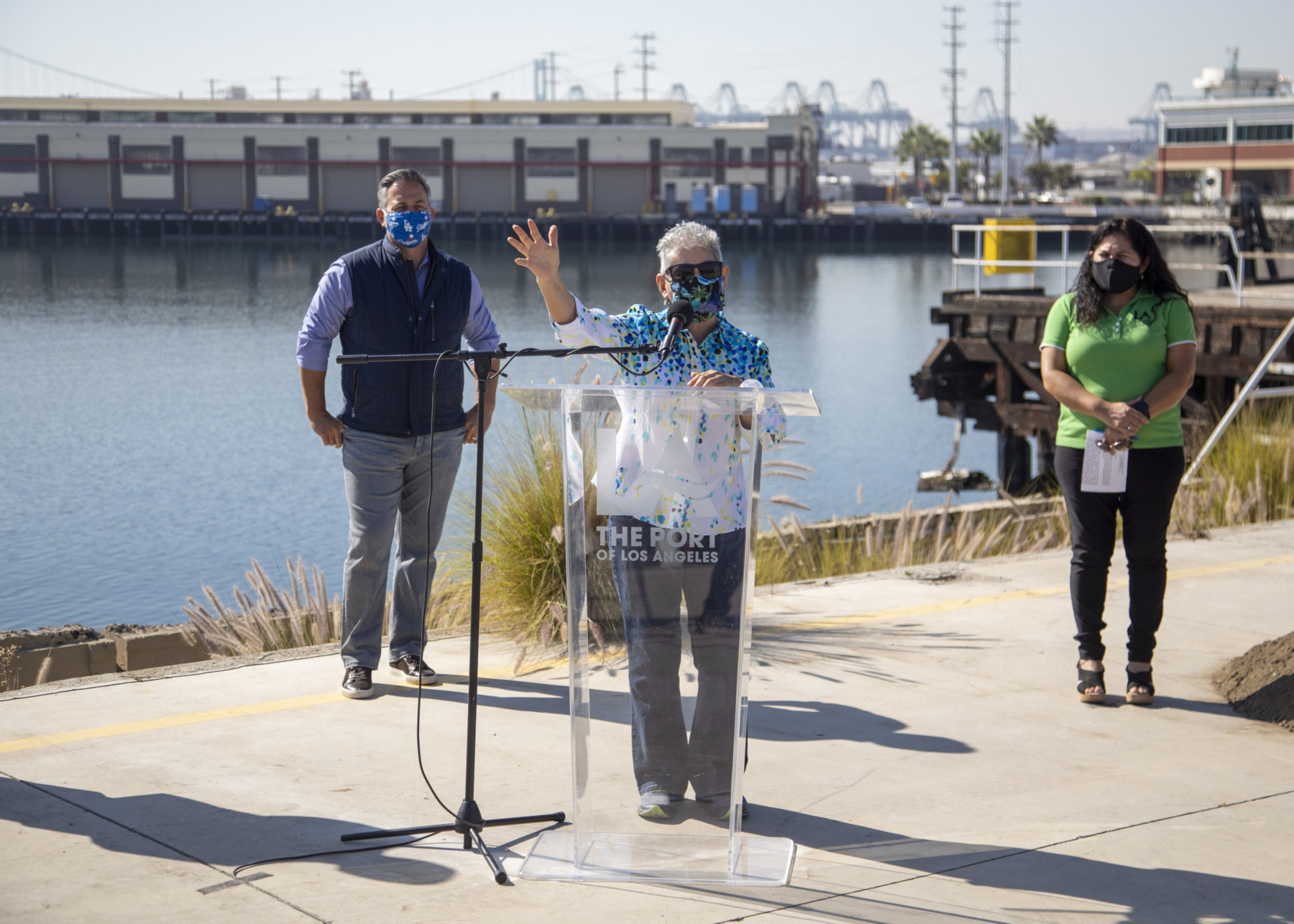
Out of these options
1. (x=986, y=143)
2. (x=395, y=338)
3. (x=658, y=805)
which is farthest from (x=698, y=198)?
(x=658, y=805)

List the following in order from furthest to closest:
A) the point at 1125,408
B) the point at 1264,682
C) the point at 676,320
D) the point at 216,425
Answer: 1. the point at 216,425
2. the point at 1264,682
3. the point at 1125,408
4. the point at 676,320

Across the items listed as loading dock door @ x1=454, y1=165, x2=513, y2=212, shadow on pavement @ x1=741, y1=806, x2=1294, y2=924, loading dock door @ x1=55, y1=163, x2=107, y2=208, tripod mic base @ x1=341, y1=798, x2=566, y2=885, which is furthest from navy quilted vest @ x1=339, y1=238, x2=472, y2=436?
loading dock door @ x1=55, y1=163, x2=107, y2=208

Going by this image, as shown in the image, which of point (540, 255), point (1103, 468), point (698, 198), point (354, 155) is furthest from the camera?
point (698, 198)

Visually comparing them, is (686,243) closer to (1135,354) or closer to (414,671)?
(1135,354)

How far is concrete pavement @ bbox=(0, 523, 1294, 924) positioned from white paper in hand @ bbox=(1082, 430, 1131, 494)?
93 centimetres

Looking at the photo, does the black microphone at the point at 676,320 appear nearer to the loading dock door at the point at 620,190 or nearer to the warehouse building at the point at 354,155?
the warehouse building at the point at 354,155

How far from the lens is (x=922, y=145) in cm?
15475

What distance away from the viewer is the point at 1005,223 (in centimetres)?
2062

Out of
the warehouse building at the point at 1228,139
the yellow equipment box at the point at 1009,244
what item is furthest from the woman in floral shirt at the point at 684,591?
the warehouse building at the point at 1228,139

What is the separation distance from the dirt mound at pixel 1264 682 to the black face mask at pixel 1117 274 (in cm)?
179

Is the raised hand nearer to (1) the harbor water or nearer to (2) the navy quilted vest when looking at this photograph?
(1) the harbor water

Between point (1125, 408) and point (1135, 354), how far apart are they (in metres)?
0.26

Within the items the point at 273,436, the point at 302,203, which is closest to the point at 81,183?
the point at 302,203

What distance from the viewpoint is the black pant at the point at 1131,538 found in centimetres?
555
